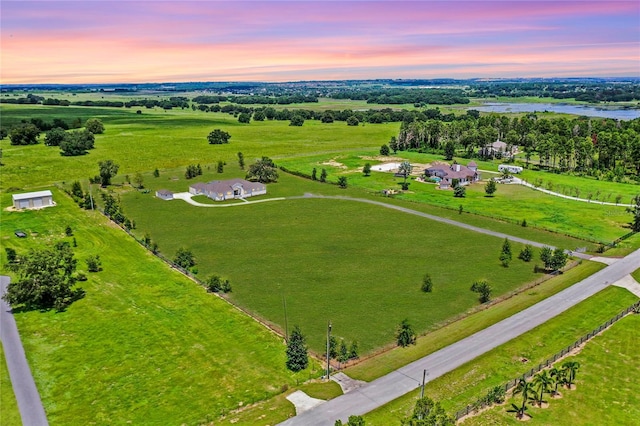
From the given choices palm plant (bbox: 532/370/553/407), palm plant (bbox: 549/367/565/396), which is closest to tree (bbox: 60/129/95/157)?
palm plant (bbox: 532/370/553/407)

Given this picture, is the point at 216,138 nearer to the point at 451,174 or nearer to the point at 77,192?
the point at 77,192

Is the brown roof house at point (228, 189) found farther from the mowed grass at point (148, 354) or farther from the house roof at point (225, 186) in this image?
the mowed grass at point (148, 354)

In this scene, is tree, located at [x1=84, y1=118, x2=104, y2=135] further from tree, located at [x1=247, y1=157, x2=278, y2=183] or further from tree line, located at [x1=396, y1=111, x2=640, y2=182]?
tree line, located at [x1=396, y1=111, x2=640, y2=182]

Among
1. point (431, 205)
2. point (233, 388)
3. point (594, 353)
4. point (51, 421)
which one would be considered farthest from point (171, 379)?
point (431, 205)

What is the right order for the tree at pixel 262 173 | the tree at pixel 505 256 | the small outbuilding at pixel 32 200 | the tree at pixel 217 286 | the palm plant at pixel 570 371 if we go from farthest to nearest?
the tree at pixel 262 173
the small outbuilding at pixel 32 200
the tree at pixel 505 256
the tree at pixel 217 286
the palm plant at pixel 570 371

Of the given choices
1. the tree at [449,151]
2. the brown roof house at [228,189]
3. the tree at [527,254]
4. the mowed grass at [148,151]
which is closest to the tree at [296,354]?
the tree at [527,254]
